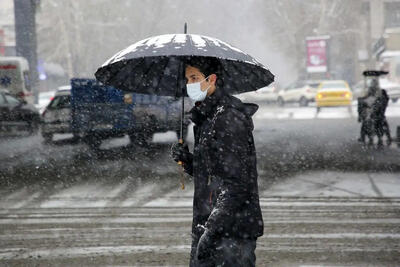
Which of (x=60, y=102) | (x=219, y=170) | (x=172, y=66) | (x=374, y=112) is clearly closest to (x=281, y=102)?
(x=60, y=102)

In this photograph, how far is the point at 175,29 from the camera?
244 ft

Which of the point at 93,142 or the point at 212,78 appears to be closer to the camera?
the point at 212,78

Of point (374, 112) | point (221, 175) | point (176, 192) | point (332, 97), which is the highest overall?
point (221, 175)

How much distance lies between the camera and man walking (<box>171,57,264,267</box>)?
317 cm

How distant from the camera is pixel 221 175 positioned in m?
3.20

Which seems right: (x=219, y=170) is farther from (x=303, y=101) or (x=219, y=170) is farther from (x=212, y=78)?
(x=303, y=101)

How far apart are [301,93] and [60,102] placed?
83.2 ft

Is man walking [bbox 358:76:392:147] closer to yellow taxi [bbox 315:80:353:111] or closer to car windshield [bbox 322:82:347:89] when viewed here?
yellow taxi [bbox 315:80:353:111]

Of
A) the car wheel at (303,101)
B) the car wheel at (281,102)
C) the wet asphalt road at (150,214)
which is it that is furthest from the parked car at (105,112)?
the car wheel at (281,102)

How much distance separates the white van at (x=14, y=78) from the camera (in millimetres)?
29453

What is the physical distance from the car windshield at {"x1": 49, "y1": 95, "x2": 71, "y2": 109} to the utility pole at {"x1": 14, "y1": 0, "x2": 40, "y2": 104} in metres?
18.7

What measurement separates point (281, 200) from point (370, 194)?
57.5 inches

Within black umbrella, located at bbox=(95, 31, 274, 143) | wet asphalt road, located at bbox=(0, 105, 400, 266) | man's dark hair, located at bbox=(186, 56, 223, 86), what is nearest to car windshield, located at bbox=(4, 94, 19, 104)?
wet asphalt road, located at bbox=(0, 105, 400, 266)

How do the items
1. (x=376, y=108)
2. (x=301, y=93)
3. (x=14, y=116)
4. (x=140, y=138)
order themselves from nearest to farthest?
(x=376, y=108), (x=140, y=138), (x=14, y=116), (x=301, y=93)
